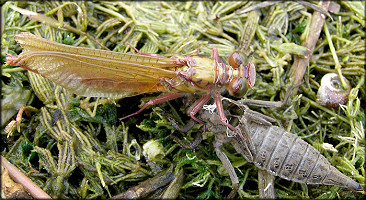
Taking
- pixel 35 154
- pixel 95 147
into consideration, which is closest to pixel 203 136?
pixel 95 147

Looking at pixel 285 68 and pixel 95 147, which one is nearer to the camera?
pixel 95 147

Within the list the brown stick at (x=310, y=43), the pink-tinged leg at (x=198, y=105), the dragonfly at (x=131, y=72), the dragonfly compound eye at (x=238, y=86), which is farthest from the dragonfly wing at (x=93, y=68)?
the brown stick at (x=310, y=43)

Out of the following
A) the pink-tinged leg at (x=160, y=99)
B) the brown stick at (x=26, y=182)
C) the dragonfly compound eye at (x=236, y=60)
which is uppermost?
the dragonfly compound eye at (x=236, y=60)

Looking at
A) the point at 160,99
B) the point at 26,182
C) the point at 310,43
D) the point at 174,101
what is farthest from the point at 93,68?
the point at 310,43

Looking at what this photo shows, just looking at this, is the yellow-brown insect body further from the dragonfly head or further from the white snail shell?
the white snail shell

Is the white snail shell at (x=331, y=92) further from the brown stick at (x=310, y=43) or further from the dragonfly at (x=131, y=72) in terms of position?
the dragonfly at (x=131, y=72)

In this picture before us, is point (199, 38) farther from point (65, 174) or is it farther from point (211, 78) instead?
point (65, 174)
